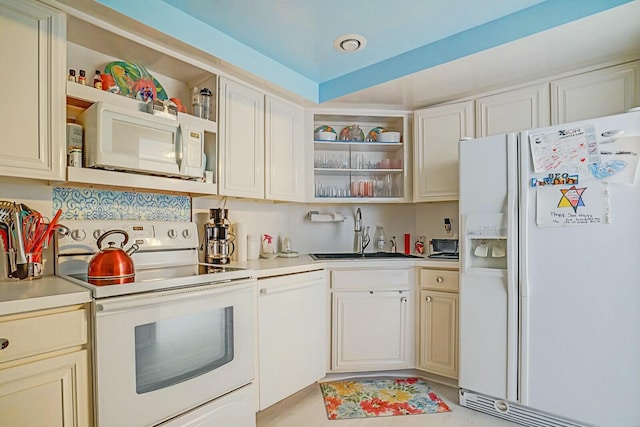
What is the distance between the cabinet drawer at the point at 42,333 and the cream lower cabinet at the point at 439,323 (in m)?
2.06

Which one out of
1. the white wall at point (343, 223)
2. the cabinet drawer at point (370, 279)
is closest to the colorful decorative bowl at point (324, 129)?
the white wall at point (343, 223)

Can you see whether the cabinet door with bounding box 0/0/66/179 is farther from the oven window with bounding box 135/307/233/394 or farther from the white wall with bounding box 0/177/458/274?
the white wall with bounding box 0/177/458/274

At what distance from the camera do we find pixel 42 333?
115 cm

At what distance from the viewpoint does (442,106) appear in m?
2.66

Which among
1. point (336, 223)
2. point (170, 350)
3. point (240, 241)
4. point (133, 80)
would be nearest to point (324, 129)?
point (336, 223)

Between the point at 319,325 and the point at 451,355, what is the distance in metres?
0.94

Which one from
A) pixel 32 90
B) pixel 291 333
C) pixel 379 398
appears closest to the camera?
pixel 32 90

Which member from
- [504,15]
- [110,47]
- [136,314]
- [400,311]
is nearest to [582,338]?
[400,311]

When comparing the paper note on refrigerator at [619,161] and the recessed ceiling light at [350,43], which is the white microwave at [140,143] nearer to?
the recessed ceiling light at [350,43]

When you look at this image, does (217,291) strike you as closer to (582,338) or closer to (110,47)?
(110,47)

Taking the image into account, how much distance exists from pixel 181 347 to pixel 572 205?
6.87 feet

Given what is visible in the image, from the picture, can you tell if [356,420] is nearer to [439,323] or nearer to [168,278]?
[439,323]

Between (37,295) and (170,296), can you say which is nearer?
(37,295)

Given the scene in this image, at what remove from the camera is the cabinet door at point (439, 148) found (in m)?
2.58
